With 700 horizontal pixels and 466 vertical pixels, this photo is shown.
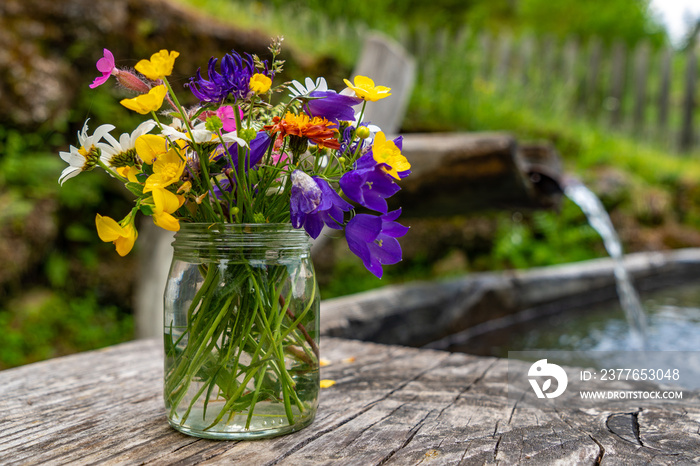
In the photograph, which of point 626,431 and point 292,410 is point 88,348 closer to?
point 292,410

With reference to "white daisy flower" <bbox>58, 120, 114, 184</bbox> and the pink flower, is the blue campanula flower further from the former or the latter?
"white daisy flower" <bbox>58, 120, 114, 184</bbox>

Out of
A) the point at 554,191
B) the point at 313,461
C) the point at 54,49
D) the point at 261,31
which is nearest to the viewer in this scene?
the point at 313,461

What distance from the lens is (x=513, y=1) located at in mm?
11695

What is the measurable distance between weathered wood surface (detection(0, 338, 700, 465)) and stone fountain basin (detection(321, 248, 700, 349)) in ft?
3.07

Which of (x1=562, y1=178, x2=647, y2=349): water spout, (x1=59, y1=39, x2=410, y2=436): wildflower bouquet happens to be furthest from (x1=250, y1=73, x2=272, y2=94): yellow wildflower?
(x1=562, y1=178, x2=647, y2=349): water spout

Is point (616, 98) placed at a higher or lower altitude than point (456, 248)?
higher

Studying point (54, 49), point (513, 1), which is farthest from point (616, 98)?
point (54, 49)

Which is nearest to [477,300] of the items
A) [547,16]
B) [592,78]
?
[592,78]

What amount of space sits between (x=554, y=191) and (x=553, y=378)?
1.86 metres

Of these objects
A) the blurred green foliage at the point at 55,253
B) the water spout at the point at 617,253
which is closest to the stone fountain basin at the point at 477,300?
the water spout at the point at 617,253

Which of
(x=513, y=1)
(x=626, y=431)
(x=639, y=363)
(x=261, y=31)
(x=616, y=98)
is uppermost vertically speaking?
(x=513, y=1)

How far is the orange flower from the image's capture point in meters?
0.80

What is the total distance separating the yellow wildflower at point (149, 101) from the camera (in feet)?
2.60

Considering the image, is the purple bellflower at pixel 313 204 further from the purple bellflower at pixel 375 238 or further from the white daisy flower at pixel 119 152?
the white daisy flower at pixel 119 152
